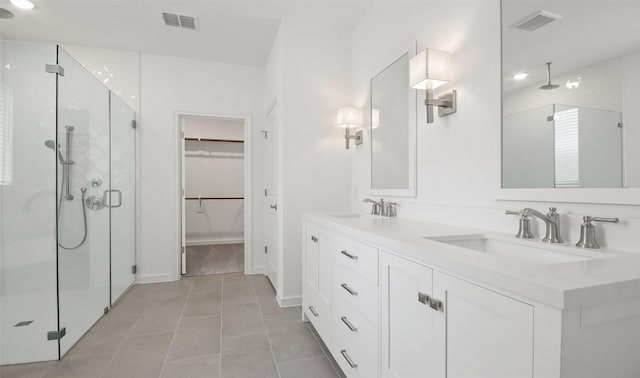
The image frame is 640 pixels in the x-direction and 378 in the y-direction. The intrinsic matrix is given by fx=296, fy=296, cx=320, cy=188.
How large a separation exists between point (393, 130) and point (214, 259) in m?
3.52

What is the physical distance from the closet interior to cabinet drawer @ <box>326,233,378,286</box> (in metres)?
4.12

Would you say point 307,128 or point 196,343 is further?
point 307,128

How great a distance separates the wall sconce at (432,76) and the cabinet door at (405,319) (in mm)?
947

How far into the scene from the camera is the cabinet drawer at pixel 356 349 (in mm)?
1295

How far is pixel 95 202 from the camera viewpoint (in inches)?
99.1

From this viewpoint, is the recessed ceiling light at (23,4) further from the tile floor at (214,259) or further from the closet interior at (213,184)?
the tile floor at (214,259)

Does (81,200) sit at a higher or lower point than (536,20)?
lower

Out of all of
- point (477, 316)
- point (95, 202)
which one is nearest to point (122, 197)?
point (95, 202)

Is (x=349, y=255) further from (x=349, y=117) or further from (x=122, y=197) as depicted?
(x=122, y=197)

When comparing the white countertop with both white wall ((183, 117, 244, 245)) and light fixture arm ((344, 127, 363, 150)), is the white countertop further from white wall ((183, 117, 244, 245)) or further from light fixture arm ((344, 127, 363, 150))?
white wall ((183, 117, 244, 245))

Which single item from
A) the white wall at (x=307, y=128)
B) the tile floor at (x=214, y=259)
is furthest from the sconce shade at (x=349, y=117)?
the tile floor at (x=214, y=259)

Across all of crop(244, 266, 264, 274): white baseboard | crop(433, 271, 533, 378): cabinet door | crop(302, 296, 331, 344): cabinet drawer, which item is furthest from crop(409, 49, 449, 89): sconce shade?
crop(244, 266, 264, 274): white baseboard

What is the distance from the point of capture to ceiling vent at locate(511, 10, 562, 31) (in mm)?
1157

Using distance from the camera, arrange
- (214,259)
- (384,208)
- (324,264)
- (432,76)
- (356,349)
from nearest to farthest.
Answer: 1. (356,349)
2. (432,76)
3. (324,264)
4. (384,208)
5. (214,259)
